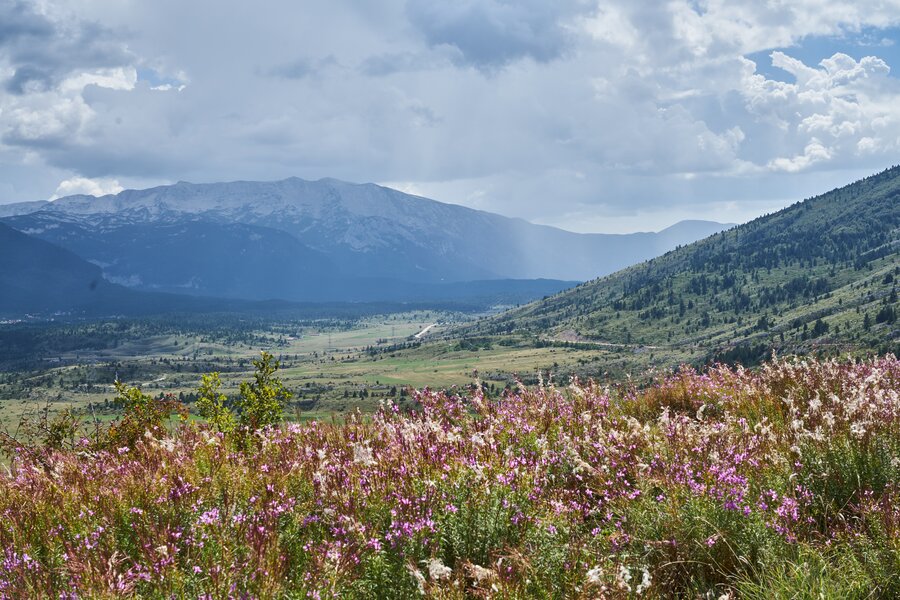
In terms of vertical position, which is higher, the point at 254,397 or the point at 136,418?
the point at 136,418

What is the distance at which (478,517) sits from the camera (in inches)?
235

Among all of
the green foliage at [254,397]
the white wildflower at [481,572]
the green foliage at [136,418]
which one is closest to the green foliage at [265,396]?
the green foliage at [254,397]

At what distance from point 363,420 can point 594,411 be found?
4.17 metres

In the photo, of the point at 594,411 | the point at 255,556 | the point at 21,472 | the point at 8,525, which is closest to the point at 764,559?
the point at 255,556

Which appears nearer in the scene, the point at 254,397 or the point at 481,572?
the point at 481,572

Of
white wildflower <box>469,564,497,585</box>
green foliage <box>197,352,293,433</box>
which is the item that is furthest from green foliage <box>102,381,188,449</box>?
white wildflower <box>469,564,497,585</box>

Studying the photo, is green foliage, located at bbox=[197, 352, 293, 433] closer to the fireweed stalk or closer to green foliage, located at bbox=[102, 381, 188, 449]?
green foliage, located at bbox=[102, 381, 188, 449]

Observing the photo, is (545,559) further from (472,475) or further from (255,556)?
(255,556)

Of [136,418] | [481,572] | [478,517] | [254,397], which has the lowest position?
[254,397]

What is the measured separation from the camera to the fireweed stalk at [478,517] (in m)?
4.78

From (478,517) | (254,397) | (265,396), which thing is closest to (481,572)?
(478,517)

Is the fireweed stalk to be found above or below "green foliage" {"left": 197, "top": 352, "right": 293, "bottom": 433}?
above

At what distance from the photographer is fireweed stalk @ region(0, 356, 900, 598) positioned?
4781 mm

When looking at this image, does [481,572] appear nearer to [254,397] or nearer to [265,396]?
[265,396]
